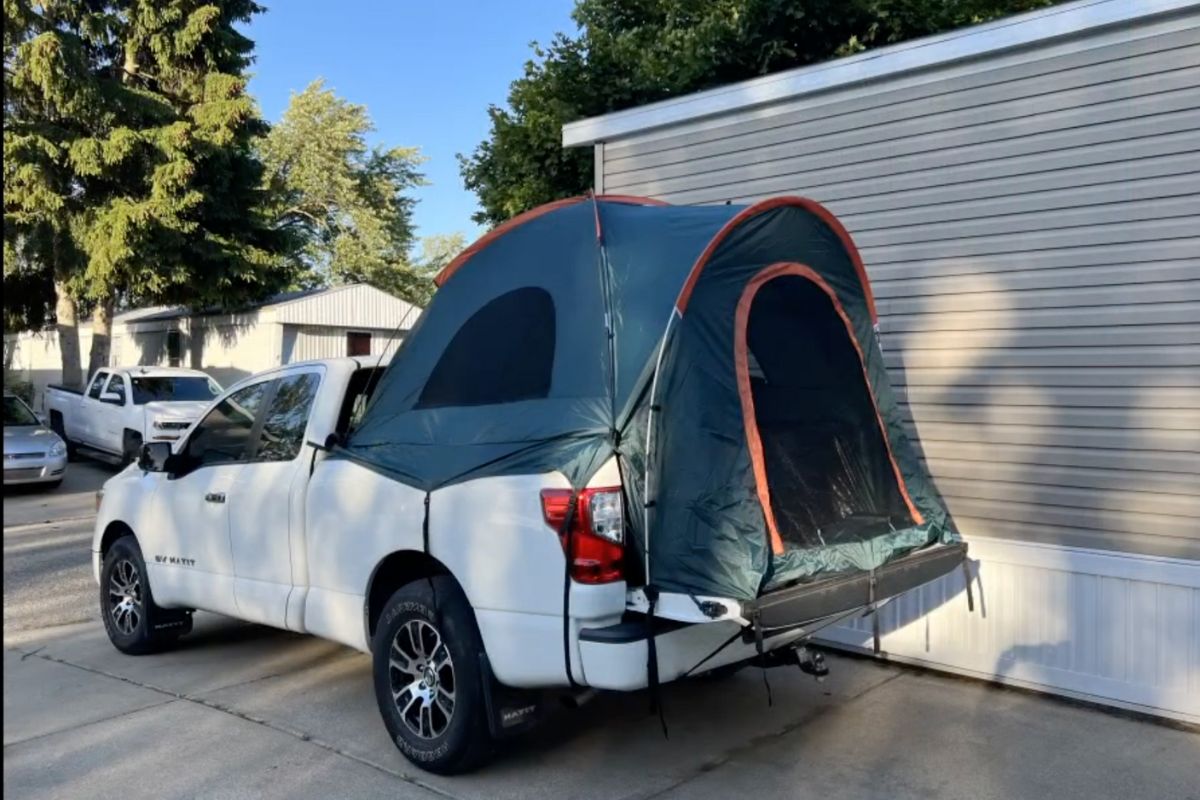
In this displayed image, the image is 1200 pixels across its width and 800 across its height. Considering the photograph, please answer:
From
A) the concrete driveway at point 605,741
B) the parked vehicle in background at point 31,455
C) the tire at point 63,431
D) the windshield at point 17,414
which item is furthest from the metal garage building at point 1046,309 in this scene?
the tire at point 63,431

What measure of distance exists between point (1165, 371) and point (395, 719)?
4.29 m

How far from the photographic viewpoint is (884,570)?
4.42 meters

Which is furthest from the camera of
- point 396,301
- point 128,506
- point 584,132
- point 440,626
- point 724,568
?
point 396,301

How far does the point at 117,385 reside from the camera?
17.1 metres

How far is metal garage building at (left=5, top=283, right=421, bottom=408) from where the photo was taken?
23.4 m

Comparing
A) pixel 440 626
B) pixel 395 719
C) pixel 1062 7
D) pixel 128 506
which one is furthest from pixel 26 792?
pixel 1062 7

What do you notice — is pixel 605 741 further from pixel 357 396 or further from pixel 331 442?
pixel 357 396

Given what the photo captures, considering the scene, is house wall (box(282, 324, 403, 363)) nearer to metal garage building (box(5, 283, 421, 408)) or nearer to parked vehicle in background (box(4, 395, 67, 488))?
metal garage building (box(5, 283, 421, 408))

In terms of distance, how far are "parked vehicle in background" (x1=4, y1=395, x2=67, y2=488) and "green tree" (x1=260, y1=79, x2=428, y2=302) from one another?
74.5 ft

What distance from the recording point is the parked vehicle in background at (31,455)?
1430 centimetres

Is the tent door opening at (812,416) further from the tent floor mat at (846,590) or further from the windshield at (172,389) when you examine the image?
the windshield at (172,389)

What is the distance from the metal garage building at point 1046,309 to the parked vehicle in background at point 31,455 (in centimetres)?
1232

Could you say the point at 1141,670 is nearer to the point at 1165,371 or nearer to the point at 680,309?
the point at 1165,371

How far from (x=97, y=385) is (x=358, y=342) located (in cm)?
806
